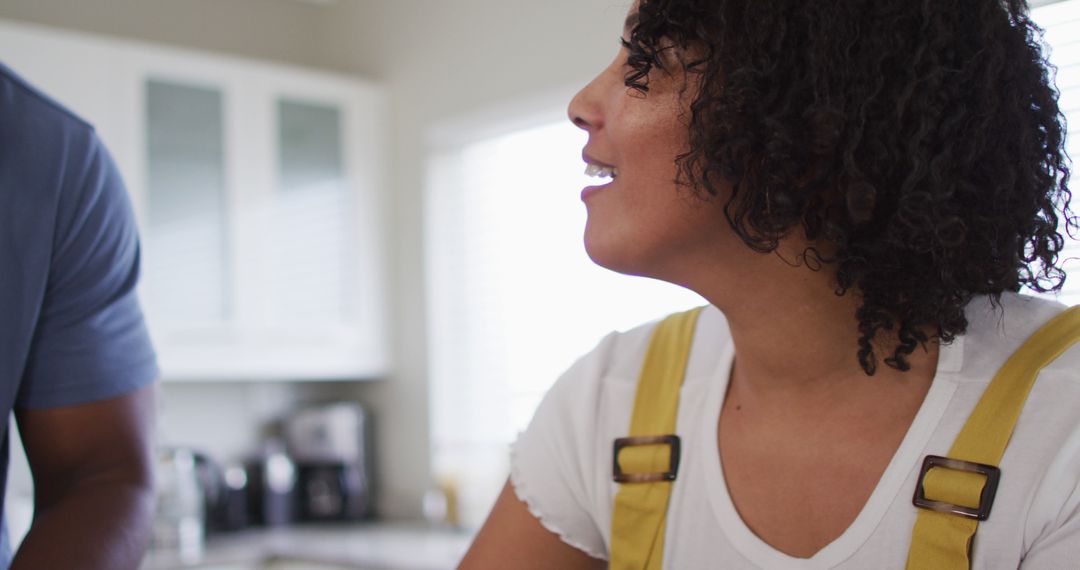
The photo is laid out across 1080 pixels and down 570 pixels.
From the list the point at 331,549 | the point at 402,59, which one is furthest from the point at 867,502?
the point at 402,59

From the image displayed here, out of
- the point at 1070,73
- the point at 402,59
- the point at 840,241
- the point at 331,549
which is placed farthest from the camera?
→ the point at 402,59

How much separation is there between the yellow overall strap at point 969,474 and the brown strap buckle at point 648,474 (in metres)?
0.26

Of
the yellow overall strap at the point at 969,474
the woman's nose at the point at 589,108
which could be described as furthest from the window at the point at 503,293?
the yellow overall strap at the point at 969,474

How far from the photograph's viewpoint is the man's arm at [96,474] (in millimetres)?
1115

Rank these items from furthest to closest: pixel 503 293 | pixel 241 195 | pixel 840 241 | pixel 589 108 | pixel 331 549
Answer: pixel 241 195 → pixel 503 293 → pixel 331 549 → pixel 589 108 → pixel 840 241

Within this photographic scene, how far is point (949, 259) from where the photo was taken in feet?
3.20

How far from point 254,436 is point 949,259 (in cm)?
329

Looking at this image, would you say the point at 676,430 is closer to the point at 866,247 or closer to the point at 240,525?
the point at 866,247

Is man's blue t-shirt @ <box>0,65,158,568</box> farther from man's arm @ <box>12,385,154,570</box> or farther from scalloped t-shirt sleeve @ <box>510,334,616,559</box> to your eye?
scalloped t-shirt sleeve @ <box>510,334,616,559</box>

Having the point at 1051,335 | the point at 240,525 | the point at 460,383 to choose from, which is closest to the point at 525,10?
the point at 460,383

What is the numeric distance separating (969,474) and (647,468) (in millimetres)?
333

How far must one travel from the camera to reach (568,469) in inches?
46.9

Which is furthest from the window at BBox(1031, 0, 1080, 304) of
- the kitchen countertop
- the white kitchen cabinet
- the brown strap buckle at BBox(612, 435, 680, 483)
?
the white kitchen cabinet

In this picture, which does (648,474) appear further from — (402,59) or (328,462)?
(402,59)
